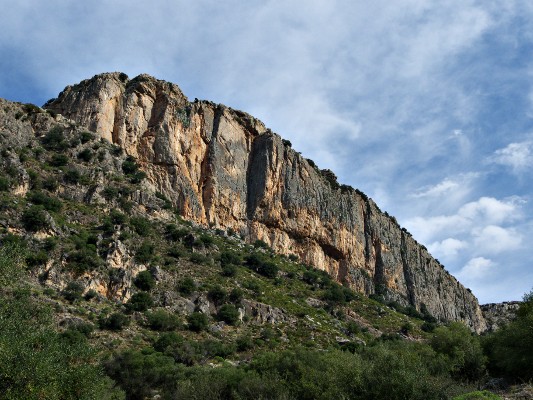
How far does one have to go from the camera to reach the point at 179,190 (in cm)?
7375

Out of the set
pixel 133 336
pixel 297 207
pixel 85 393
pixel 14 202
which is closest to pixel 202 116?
pixel 297 207

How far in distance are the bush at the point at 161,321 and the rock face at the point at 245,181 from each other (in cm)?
2861

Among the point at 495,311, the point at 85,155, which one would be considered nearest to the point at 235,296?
the point at 85,155

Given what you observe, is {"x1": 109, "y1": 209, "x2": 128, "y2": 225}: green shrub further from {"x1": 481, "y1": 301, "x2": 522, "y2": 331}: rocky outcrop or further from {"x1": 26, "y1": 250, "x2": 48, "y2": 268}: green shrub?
{"x1": 481, "y1": 301, "x2": 522, "y2": 331}: rocky outcrop

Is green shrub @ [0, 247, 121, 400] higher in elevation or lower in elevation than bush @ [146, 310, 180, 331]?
lower

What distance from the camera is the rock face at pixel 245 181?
74.7m

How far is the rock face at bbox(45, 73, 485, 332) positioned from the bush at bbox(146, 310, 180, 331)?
28.6 meters

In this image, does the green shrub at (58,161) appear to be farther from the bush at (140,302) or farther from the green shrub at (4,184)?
the bush at (140,302)

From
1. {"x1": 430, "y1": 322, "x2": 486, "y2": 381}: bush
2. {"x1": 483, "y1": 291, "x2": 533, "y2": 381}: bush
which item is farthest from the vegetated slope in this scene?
{"x1": 483, "y1": 291, "x2": 533, "y2": 381}: bush

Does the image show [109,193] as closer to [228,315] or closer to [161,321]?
[161,321]

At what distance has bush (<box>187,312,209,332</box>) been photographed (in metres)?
45.5

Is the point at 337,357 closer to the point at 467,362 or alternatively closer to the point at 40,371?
the point at 467,362

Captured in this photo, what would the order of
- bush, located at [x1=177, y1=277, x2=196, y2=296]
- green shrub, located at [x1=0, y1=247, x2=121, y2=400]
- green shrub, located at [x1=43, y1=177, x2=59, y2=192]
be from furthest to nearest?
green shrub, located at [x1=43, y1=177, x2=59, y2=192], bush, located at [x1=177, y1=277, x2=196, y2=296], green shrub, located at [x1=0, y1=247, x2=121, y2=400]

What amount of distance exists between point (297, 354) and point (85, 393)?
1607 centimetres
